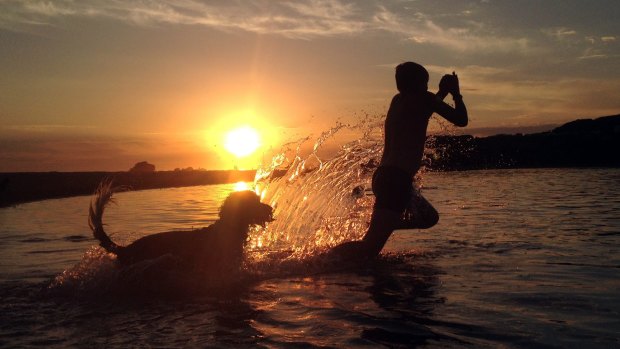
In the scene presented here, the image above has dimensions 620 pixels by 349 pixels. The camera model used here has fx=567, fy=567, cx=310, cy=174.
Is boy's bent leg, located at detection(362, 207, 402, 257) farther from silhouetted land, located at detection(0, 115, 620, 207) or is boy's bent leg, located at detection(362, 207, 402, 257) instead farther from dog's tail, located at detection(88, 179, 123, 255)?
silhouetted land, located at detection(0, 115, 620, 207)

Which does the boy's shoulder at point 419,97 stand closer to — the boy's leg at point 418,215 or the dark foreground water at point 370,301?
the boy's leg at point 418,215

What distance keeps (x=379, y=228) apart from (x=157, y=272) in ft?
8.98

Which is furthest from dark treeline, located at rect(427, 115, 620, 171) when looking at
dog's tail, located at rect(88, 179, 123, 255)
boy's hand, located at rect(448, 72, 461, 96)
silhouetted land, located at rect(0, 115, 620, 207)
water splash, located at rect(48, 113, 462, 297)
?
dog's tail, located at rect(88, 179, 123, 255)

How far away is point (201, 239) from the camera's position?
682cm

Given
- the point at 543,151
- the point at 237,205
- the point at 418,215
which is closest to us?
the point at 237,205

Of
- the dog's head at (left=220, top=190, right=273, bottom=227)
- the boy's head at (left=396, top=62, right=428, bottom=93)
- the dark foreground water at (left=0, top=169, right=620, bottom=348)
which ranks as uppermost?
the boy's head at (left=396, top=62, right=428, bottom=93)

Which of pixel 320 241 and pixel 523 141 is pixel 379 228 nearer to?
pixel 320 241

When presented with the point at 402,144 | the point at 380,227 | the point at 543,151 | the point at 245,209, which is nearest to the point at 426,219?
the point at 380,227

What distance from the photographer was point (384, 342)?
4.39 meters

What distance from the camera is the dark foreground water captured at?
4.58 meters

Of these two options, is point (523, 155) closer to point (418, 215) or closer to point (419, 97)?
point (418, 215)

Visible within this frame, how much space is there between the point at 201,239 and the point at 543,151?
48663mm

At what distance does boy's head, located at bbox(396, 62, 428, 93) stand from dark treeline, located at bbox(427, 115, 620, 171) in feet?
126

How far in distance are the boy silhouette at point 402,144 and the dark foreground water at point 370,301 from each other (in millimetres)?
494
